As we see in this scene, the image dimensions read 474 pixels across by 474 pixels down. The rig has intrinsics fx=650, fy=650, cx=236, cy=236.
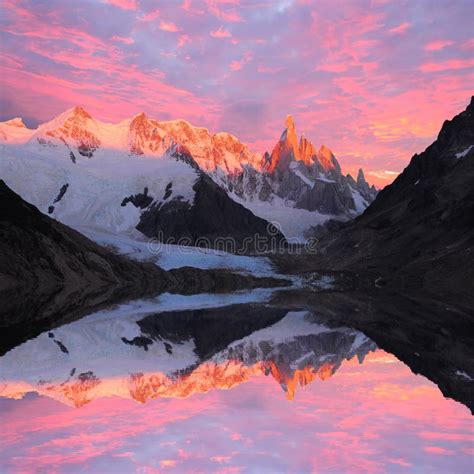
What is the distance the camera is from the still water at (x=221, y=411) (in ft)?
47.7

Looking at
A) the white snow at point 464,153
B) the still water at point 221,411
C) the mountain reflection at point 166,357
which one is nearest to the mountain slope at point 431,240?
the white snow at point 464,153

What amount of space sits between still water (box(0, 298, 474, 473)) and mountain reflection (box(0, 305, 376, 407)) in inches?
3.4

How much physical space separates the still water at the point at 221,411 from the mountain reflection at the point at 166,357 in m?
0.09

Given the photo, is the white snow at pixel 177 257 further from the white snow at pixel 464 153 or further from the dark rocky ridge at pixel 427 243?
the white snow at pixel 464 153

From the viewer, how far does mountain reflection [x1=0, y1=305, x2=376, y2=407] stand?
22500 millimetres

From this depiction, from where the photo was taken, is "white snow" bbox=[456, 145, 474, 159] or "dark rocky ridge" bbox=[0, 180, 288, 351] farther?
"white snow" bbox=[456, 145, 474, 159]

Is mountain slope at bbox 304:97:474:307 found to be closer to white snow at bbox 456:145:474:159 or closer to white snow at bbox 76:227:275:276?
white snow at bbox 456:145:474:159

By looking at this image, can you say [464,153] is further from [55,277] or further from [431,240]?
[55,277]

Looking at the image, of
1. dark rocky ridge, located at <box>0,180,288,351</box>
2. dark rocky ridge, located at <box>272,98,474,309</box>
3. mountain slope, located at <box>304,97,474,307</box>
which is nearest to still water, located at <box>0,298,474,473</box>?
dark rocky ridge, located at <box>0,180,288,351</box>

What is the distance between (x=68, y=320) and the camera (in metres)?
45.0

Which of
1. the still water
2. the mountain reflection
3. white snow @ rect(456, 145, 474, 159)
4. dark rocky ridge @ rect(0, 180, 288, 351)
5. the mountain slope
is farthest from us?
white snow @ rect(456, 145, 474, 159)

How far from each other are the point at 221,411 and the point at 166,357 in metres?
11.6

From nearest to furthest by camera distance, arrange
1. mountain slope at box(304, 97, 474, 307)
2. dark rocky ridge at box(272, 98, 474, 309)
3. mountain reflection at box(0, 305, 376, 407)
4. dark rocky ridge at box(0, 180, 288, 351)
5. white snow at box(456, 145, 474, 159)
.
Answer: mountain reflection at box(0, 305, 376, 407), dark rocky ridge at box(0, 180, 288, 351), dark rocky ridge at box(272, 98, 474, 309), mountain slope at box(304, 97, 474, 307), white snow at box(456, 145, 474, 159)

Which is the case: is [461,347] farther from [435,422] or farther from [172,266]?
[172,266]
